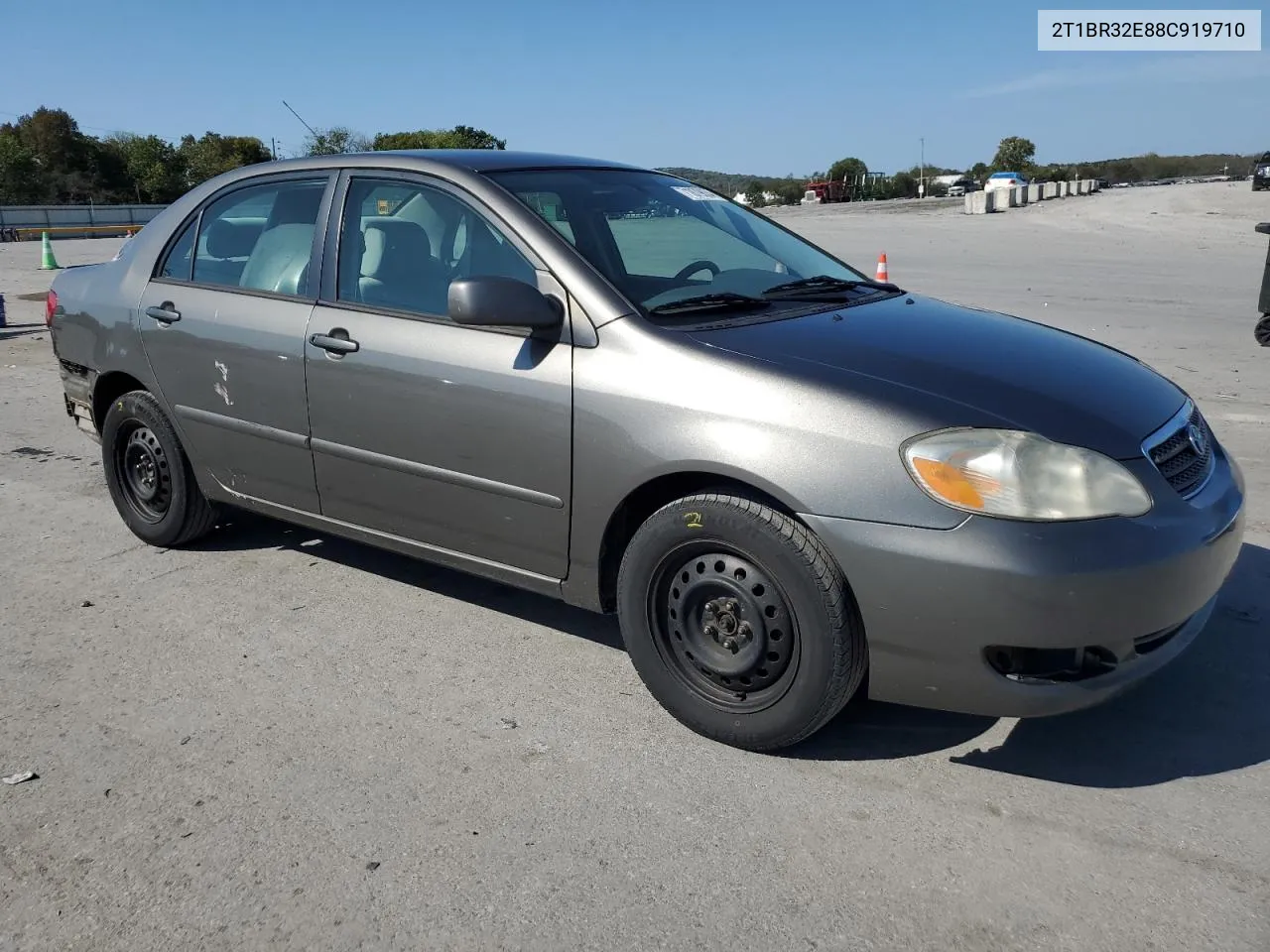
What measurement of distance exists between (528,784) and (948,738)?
1.23 metres

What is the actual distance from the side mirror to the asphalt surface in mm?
1199

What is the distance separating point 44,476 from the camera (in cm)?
617

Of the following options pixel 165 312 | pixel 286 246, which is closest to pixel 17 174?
pixel 165 312

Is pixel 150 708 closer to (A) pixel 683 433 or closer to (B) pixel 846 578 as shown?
(A) pixel 683 433

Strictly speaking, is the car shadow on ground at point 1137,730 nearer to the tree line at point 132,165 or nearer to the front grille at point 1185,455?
the front grille at point 1185,455

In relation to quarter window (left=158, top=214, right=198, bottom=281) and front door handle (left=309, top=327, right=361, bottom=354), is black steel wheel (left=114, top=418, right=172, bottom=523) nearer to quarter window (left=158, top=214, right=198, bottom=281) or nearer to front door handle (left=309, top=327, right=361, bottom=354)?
quarter window (left=158, top=214, right=198, bottom=281)

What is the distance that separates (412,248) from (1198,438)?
264 cm

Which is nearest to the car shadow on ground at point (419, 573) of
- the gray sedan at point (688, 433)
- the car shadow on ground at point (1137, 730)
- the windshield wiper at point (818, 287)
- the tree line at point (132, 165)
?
the car shadow on ground at point (1137, 730)

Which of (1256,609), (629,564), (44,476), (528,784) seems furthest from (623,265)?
(44,476)

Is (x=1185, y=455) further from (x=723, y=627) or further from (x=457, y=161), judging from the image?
(x=457, y=161)

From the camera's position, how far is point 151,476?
483cm

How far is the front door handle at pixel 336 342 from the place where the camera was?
381 cm

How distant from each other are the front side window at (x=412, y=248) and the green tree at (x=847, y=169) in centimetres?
8895

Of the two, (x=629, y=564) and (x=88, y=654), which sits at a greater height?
(x=629, y=564)
